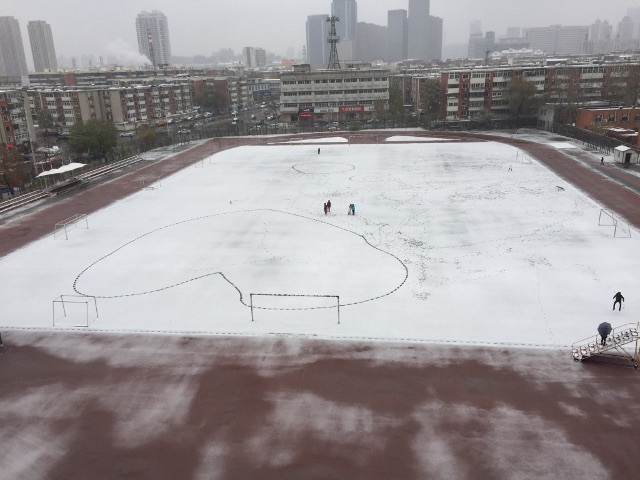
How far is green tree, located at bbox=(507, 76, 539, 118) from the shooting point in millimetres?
78000

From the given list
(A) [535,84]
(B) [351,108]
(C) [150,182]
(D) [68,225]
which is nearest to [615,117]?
(A) [535,84]

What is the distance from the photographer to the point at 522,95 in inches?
3091

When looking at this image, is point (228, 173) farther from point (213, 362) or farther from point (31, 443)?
point (31, 443)

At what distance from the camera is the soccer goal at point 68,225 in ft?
108

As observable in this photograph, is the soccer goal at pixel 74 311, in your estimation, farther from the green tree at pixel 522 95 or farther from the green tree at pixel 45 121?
the green tree at pixel 45 121

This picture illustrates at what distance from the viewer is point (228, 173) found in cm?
5088

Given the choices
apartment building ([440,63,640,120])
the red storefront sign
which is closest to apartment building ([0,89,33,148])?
the red storefront sign

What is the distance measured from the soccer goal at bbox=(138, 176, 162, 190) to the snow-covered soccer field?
2.06 m

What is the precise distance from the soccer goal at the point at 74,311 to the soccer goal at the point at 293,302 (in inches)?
274

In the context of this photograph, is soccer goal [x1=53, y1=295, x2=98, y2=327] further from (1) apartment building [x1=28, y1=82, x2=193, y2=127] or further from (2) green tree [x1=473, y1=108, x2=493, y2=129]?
(1) apartment building [x1=28, y1=82, x2=193, y2=127]

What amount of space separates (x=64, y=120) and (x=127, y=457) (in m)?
96.9

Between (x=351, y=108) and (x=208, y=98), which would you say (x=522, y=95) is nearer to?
(x=351, y=108)

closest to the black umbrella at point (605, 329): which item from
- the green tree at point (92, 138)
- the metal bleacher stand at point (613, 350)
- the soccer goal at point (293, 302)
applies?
the metal bleacher stand at point (613, 350)

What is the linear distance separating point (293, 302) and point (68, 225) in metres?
20.5
